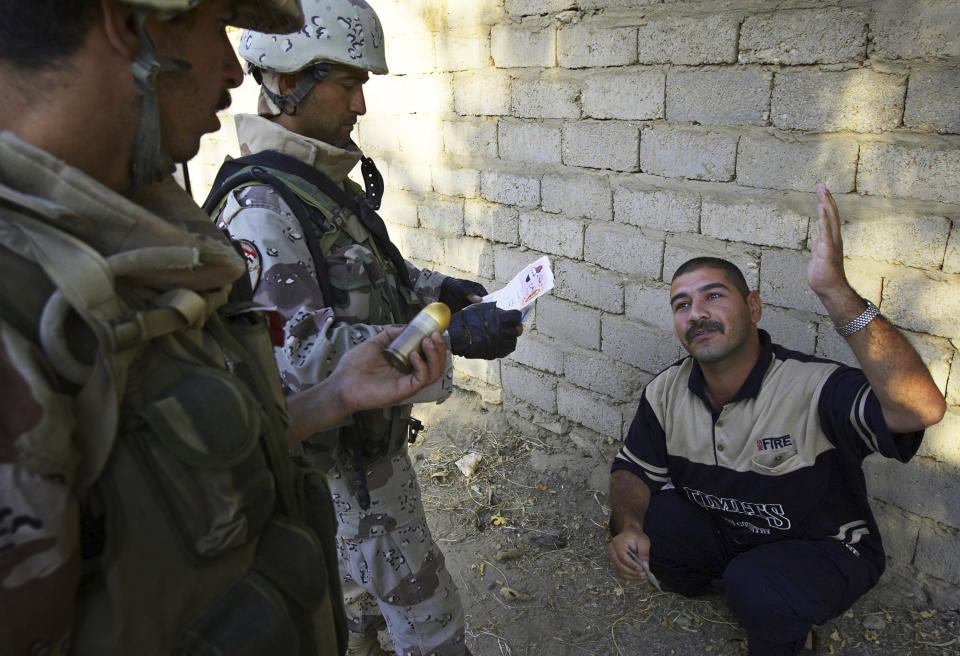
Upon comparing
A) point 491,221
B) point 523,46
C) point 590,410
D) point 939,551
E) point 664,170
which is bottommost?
point 939,551

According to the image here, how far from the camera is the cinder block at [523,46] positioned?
11.6ft

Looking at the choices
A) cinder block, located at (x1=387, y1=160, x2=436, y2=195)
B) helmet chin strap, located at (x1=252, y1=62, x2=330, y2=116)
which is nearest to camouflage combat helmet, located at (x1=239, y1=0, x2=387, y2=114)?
helmet chin strap, located at (x1=252, y1=62, x2=330, y2=116)

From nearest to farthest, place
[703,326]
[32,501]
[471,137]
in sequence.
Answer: [32,501]
[703,326]
[471,137]

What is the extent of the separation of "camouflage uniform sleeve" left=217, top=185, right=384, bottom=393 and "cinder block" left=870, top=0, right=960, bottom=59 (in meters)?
2.05

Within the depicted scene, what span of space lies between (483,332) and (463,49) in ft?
8.03

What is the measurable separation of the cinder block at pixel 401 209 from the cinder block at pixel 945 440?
10.4 ft

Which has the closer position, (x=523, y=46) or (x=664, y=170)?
(x=664, y=170)

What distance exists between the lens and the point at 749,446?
262 cm

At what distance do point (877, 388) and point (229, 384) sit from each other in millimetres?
2017

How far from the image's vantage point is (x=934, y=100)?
237 cm

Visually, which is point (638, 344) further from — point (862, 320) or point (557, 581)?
point (862, 320)

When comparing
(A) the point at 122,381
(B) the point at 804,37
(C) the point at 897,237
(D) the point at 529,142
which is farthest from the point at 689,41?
(A) the point at 122,381

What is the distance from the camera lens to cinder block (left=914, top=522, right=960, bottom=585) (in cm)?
271

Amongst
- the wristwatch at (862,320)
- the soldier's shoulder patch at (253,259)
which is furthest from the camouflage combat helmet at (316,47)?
the wristwatch at (862,320)
